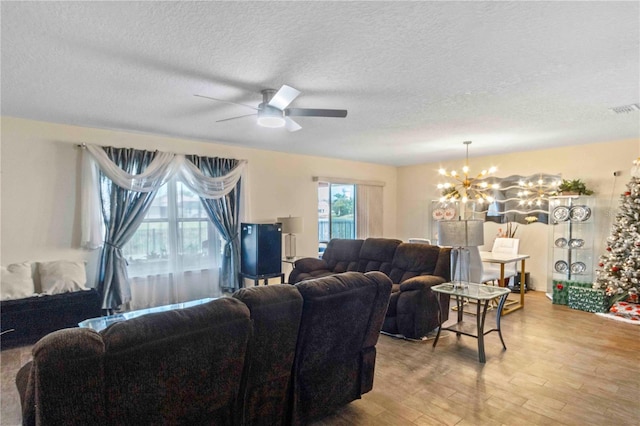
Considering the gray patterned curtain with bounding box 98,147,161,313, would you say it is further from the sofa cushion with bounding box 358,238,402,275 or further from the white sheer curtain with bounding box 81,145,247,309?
the sofa cushion with bounding box 358,238,402,275

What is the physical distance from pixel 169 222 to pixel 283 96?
3.11 m

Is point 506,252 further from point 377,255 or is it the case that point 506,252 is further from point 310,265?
point 310,265

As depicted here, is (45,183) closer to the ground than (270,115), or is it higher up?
closer to the ground

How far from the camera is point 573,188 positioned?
523cm

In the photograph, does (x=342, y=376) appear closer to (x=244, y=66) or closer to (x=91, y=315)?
(x=244, y=66)

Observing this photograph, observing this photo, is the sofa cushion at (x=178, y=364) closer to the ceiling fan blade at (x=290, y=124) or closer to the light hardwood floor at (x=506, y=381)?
the light hardwood floor at (x=506, y=381)

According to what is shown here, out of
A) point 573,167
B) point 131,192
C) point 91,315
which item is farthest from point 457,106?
point 91,315

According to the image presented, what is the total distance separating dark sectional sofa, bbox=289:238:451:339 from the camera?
12.1ft

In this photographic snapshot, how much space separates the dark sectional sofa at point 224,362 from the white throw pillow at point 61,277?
252cm

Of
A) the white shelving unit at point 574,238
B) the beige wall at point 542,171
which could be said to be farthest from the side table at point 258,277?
the white shelving unit at point 574,238

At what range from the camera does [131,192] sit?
4.47 meters

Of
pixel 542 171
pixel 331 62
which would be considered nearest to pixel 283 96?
pixel 331 62

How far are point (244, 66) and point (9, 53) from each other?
5.17 ft

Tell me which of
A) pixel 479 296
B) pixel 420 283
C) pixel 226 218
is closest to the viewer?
pixel 479 296
